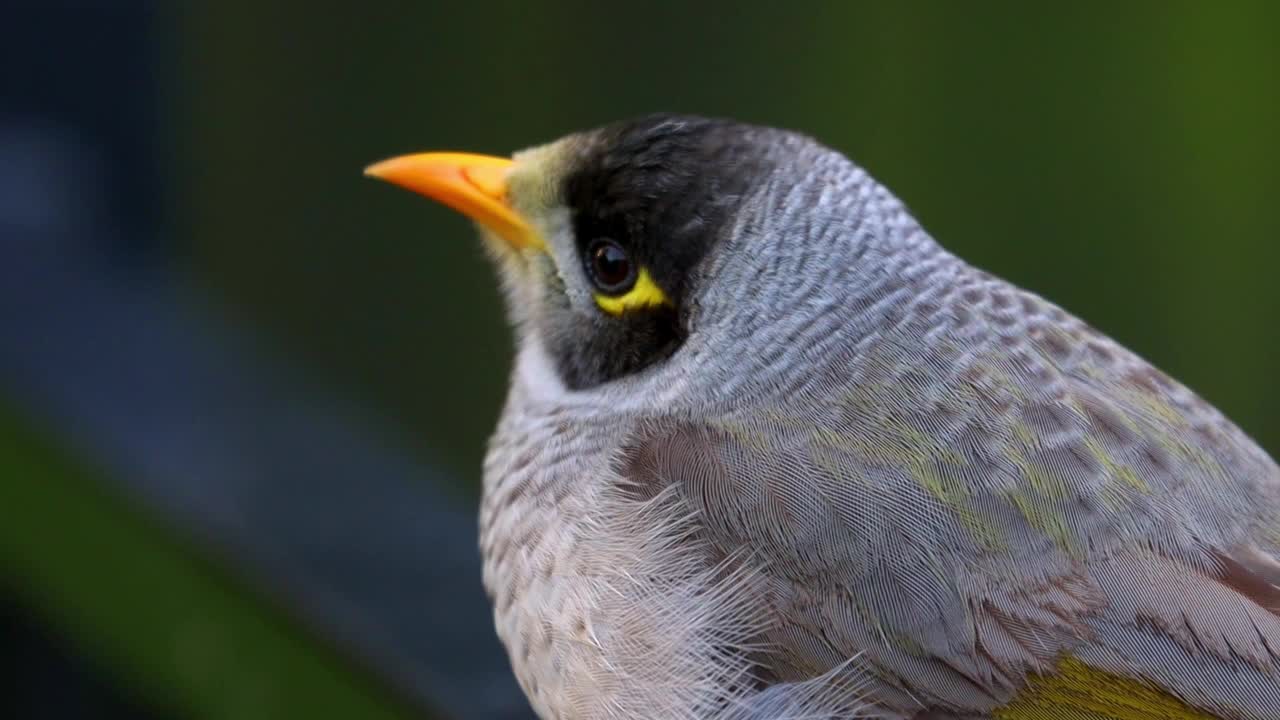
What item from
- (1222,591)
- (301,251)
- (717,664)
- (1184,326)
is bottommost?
(301,251)

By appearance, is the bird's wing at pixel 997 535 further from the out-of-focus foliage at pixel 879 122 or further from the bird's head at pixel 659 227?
the out-of-focus foliage at pixel 879 122

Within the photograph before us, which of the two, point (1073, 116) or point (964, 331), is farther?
point (1073, 116)

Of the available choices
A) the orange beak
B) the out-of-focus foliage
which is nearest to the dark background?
the out-of-focus foliage

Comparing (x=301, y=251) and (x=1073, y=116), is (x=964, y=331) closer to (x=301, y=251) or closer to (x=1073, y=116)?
(x=1073, y=116)

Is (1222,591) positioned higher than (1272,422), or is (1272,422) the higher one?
(1222,591)

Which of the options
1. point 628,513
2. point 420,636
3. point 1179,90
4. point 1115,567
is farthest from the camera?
point 1179,90

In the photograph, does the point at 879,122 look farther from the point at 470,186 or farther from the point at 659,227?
the point at 659,227

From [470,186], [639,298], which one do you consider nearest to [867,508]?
[639,298]

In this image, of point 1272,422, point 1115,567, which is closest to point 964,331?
point 1115,567

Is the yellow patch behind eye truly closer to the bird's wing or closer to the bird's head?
A: the bird's head
